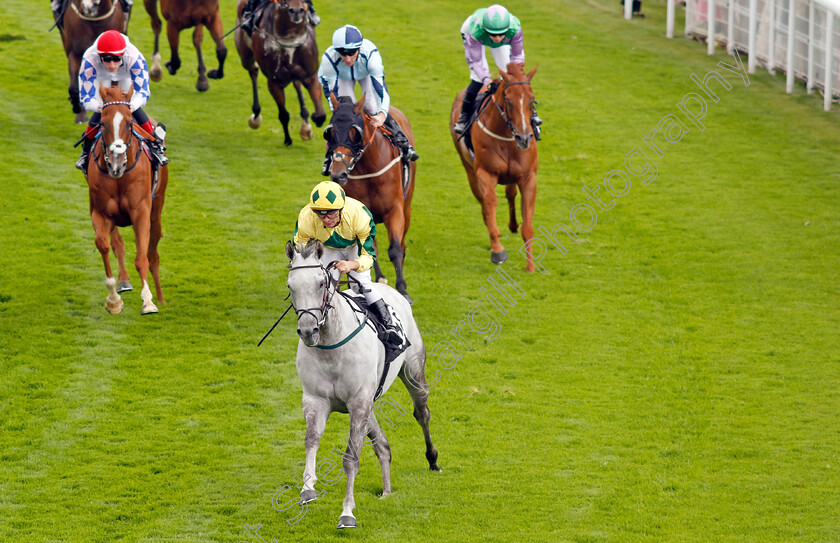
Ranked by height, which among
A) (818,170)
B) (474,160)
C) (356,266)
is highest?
(356,266)

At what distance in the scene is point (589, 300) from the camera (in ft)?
43.0

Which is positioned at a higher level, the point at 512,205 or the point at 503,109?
the point at 503,109

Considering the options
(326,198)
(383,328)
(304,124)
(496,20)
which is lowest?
(304,124)

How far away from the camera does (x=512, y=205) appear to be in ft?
48.6

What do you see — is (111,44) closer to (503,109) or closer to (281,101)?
(503,109)

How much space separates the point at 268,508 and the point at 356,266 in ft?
6.87

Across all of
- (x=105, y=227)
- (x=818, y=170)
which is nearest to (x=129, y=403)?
(x=105, y=227)

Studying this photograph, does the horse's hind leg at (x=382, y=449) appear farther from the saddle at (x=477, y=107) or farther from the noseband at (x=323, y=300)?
the saddle at (x=477, y=107)

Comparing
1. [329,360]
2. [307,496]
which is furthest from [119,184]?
[307,496]

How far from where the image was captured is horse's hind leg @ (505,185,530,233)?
14406 mm

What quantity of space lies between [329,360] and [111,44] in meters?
5.47

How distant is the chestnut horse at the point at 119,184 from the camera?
35.5 feet

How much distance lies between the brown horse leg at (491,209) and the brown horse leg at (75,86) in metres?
6.90

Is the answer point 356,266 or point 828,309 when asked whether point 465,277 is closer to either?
point 828,309
